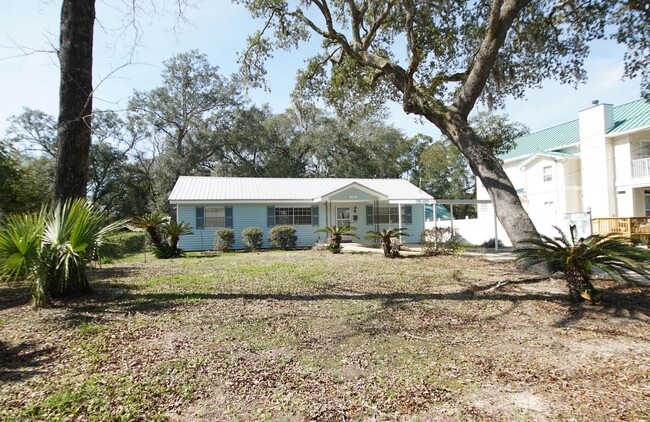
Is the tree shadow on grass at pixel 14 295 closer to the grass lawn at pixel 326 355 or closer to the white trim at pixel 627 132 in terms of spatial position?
the grass lawn at pixel 326 355

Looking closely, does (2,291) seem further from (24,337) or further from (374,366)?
(374,366)

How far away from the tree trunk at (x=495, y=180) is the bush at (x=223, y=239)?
37.8 feet

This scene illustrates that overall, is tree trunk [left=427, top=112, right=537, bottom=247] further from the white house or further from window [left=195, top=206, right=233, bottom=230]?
window [left=195, top=206, right=233, bottom=230]

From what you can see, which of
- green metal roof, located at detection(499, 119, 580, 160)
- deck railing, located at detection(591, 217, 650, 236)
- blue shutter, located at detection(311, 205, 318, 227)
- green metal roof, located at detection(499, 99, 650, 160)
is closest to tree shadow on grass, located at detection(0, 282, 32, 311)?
blue shutter, located at detection(311, 205, 318, 227)

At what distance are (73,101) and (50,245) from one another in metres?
2.68

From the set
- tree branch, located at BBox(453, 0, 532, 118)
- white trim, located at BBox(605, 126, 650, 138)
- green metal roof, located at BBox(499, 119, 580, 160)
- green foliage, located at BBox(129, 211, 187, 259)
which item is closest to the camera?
tree branch, located at BBox(453, 0, 532, 118)

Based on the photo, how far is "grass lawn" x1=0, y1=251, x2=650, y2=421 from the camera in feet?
10.1

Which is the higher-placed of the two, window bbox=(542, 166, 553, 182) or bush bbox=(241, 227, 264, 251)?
window bbox=(542, 166, 553, 182)

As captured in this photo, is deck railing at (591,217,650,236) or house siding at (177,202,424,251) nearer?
deck railing at (591,217,650,236)

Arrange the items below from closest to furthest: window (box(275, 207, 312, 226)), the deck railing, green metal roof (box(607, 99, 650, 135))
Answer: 1. the deck railing
2. green metal roof (box(607, 99, 650, 135))
3. window (box(275, 207, 312, 226))

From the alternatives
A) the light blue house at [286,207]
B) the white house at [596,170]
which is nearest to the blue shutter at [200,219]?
the light blue house at [286,207]

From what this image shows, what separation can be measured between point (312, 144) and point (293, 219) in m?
14.6

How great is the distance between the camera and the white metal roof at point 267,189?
61.6ft

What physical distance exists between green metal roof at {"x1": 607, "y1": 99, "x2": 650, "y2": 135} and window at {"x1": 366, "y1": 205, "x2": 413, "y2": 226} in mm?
11131
